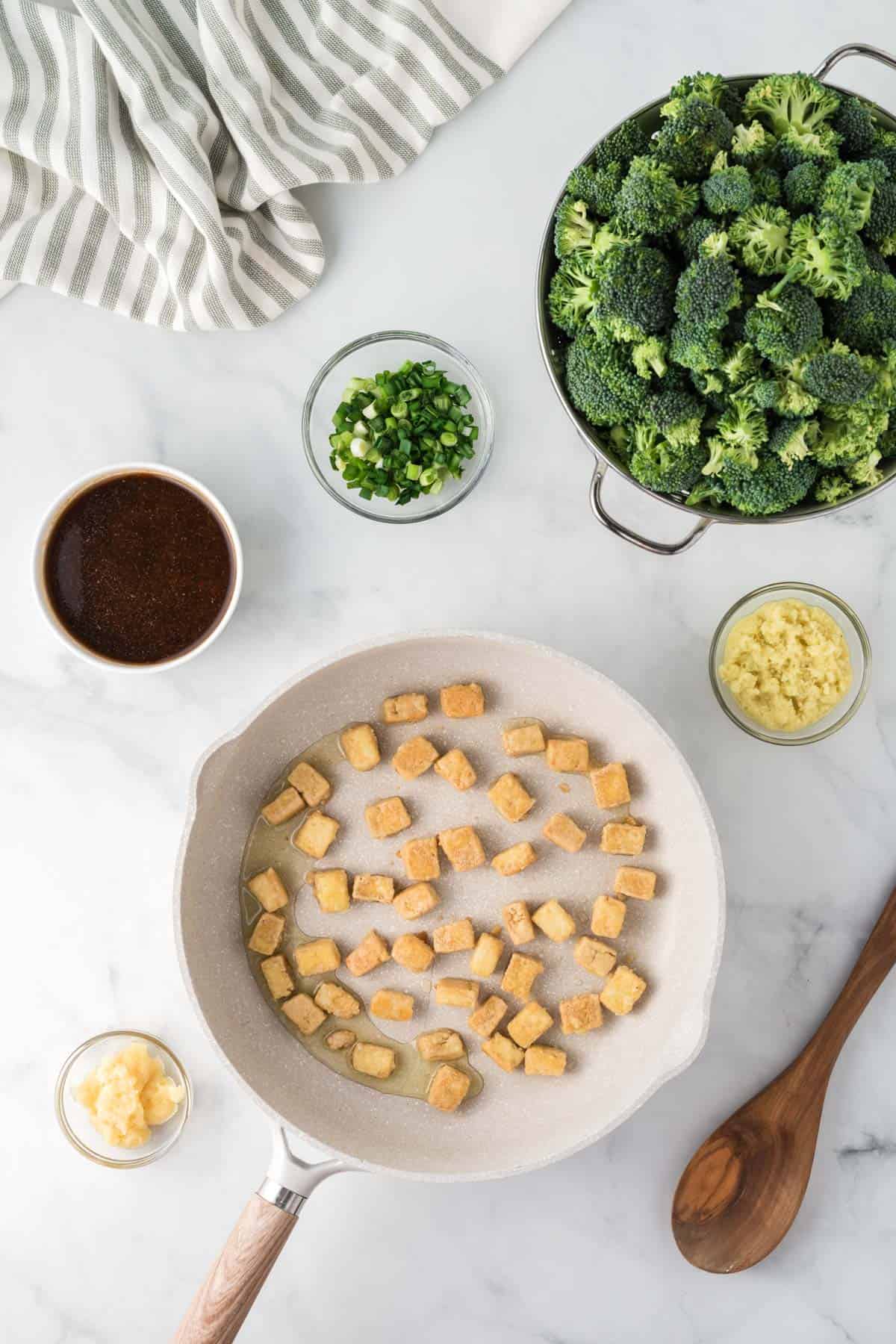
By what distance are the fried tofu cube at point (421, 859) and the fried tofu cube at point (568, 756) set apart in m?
0.24

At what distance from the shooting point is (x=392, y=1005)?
1.81 meters

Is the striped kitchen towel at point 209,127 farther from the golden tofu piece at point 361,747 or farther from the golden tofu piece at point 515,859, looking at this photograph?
the golden tofu piece at point 515,859

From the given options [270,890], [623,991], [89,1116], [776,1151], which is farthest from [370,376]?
[776,1151]

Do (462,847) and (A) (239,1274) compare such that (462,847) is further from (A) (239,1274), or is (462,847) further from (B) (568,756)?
(A) (239,1274)

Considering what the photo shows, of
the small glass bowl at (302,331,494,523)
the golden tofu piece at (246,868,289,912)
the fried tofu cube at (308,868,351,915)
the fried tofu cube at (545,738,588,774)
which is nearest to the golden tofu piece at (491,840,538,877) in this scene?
the fried tofu cube at (545,738,588,774)

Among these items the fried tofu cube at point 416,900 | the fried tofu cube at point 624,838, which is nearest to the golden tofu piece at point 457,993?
the fried tofu cube at point 416,900

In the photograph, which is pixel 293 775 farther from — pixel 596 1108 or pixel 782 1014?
pixel 782 1014

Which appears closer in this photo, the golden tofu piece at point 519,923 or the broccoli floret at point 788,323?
the broccoli floret at point 788,323

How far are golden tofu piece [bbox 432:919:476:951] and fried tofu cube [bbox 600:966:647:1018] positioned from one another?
0.24 metres

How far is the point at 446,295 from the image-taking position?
1.87m

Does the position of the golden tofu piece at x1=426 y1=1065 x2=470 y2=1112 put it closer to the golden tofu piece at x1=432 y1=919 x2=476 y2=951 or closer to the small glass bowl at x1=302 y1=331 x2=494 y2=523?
the golden tofu piece at x1=432 y1=919 x2=476 y2=951

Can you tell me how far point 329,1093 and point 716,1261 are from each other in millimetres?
710

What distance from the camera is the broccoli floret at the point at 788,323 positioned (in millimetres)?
1204

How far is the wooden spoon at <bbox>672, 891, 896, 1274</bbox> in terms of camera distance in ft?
6.03
